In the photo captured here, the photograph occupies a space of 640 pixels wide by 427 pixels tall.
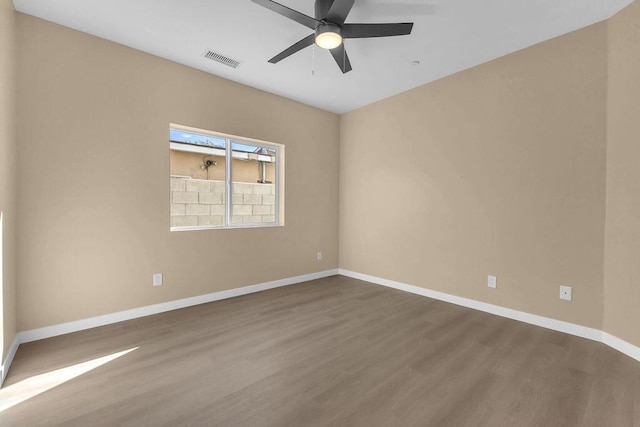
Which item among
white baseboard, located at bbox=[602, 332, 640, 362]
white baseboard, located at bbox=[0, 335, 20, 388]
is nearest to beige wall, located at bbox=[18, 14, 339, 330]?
white baseboard, located at bbox=[0, 335, 20, 388]

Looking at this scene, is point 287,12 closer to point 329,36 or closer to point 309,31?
point 329,36

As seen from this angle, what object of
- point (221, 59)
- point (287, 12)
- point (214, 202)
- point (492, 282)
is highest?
point (221, 59)

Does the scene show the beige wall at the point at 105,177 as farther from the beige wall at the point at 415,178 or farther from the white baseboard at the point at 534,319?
the white baseboard at the point at 534,319

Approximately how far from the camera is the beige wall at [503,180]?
2.50 meters

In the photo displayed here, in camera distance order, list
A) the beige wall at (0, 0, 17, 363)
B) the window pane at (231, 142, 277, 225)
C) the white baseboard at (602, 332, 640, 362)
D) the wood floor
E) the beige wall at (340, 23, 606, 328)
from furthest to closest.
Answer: the window pane at (231, 142, 277, 225) < the beige wall at (340, 23, 606, 328) < the white baseboard at (602, 332, 640, 362) < the beige wall at (0, 0, 17, 363) < the wood floor

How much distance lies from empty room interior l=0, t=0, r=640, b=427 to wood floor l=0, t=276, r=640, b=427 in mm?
18

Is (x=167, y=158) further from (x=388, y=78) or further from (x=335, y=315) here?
(x=388, y=78)

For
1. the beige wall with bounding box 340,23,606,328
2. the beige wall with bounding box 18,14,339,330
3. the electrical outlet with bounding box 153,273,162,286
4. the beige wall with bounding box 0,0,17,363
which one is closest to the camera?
the beige wall with bounding box 0,0,17,363

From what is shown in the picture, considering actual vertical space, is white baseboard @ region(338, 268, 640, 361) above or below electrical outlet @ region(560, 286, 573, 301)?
below

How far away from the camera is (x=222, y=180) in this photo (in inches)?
142

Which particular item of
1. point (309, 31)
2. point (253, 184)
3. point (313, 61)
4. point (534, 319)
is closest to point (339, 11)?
point (309, 31)

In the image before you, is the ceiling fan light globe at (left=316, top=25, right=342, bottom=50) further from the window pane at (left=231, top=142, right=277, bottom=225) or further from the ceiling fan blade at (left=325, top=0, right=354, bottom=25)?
the window pane at (left=231, top=142, right=277, bottom=225)

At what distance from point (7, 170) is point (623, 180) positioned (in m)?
4.82

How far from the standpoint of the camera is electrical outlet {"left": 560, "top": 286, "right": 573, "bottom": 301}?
8.42 ft
